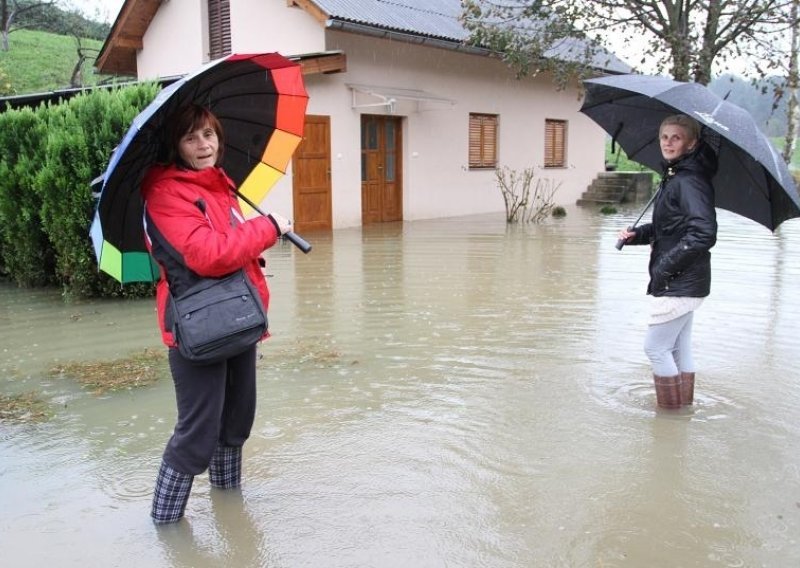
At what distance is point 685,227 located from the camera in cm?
389

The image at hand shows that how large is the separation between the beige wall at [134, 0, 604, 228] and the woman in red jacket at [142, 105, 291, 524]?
10.7m

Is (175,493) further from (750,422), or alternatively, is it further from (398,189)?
(398,189)

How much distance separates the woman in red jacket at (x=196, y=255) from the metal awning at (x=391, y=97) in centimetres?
1194

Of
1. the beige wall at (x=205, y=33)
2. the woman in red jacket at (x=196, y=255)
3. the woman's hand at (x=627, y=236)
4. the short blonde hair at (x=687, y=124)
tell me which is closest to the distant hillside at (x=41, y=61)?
the beige wall at (x=205, y=33)

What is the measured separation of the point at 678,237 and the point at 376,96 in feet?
37.9

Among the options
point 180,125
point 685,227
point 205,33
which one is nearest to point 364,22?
point 205,33

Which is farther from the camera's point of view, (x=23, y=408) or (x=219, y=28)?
(x=219, y=28)

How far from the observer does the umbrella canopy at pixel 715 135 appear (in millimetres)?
3740

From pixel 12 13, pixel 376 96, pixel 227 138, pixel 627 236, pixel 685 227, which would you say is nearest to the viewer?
pixel 227 138

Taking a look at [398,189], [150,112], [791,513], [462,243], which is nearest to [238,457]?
[150,112]

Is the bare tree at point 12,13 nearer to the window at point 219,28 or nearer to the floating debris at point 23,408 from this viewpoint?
the window at point 219,28

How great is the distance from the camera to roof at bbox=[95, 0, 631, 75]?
1346 centimetres

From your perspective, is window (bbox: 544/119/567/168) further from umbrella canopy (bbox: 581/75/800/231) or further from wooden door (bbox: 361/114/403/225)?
umbrella canopy (bbox: 581/75/800/231)

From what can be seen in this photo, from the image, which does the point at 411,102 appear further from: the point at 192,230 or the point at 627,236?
the point at 192,230
